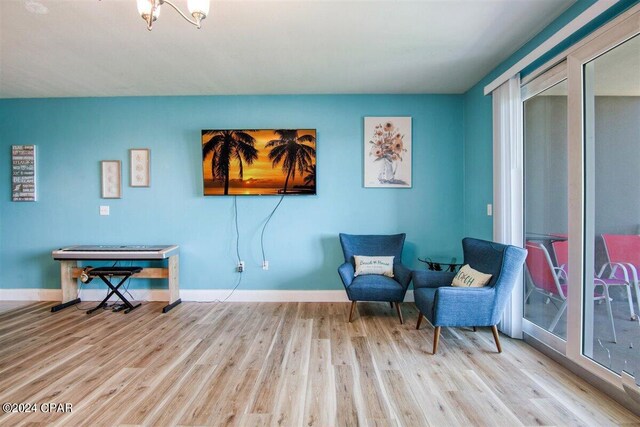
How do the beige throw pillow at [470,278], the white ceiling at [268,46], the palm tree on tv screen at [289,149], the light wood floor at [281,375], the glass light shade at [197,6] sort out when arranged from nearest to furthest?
1. the glass light shade at [197,6]
2. the light wood floor at [281,375]
3. the white ceiling at [268,46]
4. the beige throw pillow at [470,278]
5. the palm tree on tv screen at [289,149]

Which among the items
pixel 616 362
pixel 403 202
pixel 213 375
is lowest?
pixel 213 375

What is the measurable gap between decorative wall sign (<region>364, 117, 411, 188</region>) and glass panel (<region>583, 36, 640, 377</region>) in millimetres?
1779

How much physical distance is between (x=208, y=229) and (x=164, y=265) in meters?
0.72

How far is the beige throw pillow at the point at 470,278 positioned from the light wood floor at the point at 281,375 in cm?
52

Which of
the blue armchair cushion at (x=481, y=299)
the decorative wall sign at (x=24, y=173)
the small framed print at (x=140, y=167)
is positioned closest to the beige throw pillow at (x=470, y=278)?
the blue armchair cushion at (x=481, y=299)

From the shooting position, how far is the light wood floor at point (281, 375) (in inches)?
65.5

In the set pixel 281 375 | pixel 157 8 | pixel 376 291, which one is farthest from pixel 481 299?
pixel 157 8

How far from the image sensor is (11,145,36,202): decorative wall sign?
12.1ft

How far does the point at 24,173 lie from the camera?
12.2ft

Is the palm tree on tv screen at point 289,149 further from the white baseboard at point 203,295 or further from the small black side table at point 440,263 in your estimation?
the small black side table at point 440,263

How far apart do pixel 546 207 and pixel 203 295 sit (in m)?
3.85

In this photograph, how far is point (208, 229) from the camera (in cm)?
371

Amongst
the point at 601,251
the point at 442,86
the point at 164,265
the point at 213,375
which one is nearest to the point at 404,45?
the point at 442,86

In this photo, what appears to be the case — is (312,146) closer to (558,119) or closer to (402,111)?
(402,111)
